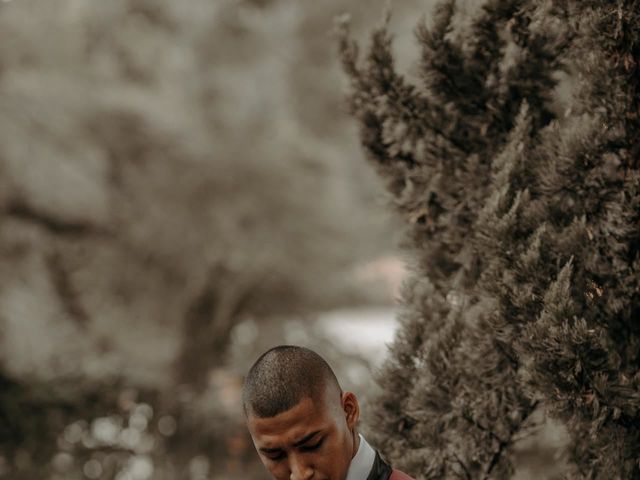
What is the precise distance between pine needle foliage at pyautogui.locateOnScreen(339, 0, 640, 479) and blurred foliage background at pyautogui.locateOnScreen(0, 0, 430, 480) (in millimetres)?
5490

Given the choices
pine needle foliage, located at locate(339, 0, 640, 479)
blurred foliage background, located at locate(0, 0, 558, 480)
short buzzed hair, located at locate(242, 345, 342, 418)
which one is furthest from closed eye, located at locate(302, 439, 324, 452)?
blurred foliage background, located at locate(0, 0, 558, 480)

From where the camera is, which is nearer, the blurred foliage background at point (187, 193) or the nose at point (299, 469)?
the nose at point (299, 469)

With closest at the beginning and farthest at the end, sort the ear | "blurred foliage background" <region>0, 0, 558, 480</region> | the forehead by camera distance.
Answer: the forehead → the ear → "blurred foliage background" <region>0, 0, 558, 480</region>

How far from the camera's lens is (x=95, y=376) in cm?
790

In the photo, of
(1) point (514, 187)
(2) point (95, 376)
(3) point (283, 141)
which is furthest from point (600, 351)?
(3) point (283, 141)

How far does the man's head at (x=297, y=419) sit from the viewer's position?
6.36 feet

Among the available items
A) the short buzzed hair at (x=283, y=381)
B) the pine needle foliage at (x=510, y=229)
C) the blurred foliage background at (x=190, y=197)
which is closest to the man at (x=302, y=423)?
the short buzzed hair at (x=283, y=381)

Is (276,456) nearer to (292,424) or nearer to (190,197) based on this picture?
(292,424)

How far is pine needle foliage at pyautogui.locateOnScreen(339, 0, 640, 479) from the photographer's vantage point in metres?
2.38

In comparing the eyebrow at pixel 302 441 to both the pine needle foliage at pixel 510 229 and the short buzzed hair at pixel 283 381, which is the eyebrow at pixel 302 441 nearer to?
the short buzzed hair at pixel 283 381

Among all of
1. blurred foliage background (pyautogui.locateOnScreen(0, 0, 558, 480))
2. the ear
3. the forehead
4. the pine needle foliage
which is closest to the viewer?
the forehead

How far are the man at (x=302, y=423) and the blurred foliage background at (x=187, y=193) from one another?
6.32 m

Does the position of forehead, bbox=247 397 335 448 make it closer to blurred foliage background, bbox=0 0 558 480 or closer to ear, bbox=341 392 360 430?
ear, bbox=341 392 360 430

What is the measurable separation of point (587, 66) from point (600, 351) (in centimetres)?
86
